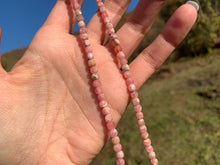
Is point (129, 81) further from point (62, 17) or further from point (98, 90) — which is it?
point (62, 17)

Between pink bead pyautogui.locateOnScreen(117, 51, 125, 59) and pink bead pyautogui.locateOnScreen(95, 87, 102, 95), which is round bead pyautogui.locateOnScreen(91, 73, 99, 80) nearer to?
pink bead pyautogui.locateOnScreen(95, 87, 102, 95)

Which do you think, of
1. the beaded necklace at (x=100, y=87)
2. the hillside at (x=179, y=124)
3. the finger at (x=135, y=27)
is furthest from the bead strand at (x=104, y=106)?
the hillside at (x=179, y=124)

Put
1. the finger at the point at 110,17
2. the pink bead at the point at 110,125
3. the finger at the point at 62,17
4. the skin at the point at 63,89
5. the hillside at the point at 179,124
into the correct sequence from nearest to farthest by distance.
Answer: the skin at the point at 63,89 < the pink bead at the point at 110,125 < the finger at the point at 62,17 < the finger at the point at 110,17 < the hillside at the point at 179,124

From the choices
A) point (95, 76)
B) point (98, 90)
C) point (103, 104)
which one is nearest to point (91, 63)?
point (95, 76)

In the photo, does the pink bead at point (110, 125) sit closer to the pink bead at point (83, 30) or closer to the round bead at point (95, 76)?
the round bead at point (95, 76)

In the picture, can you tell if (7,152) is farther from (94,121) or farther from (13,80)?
(94,121)

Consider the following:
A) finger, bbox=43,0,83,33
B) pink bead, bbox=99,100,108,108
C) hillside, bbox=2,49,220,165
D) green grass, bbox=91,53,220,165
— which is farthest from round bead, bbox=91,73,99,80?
green grass, bbox=91,53,220,165
